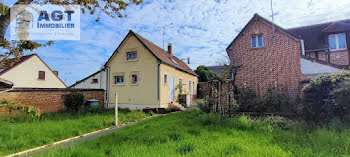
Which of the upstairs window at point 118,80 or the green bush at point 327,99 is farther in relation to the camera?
the upstairs window at point 118,80

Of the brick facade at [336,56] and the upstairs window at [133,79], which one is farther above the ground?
the brick facade at [336,56]

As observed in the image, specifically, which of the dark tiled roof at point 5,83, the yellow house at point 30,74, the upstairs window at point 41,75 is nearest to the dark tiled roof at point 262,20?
the dark tiled roof at point 5,83

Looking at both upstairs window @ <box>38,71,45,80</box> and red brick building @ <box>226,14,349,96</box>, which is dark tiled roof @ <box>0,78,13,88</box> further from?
red brick building @ <box>226,14,349,96</box>

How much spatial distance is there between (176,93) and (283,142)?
40.3 ft

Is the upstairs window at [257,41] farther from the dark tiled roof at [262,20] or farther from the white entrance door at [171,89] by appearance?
the white entrance door at [171,89]

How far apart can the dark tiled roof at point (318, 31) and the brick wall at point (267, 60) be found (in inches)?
105

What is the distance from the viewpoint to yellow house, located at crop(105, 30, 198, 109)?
43.2 feet

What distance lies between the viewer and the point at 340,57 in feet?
45.8

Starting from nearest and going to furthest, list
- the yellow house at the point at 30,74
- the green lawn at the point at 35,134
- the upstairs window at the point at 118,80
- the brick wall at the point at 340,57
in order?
the green lawn at the point at 35,134 < the brick wall at the point at 340,57 < the upstairs window at the point at 118,80 < the yellow house at the point at 30,74

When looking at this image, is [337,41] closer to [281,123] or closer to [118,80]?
[281,123]

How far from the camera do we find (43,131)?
570 centimetres

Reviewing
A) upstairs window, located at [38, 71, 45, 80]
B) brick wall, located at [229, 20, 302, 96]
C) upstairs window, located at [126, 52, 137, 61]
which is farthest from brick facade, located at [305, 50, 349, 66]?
upstairs window, located at [38, 71, 45, 80]

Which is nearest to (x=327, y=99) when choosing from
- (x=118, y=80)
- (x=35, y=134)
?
(x=35, y=134)

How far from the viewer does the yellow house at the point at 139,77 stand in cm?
1316
